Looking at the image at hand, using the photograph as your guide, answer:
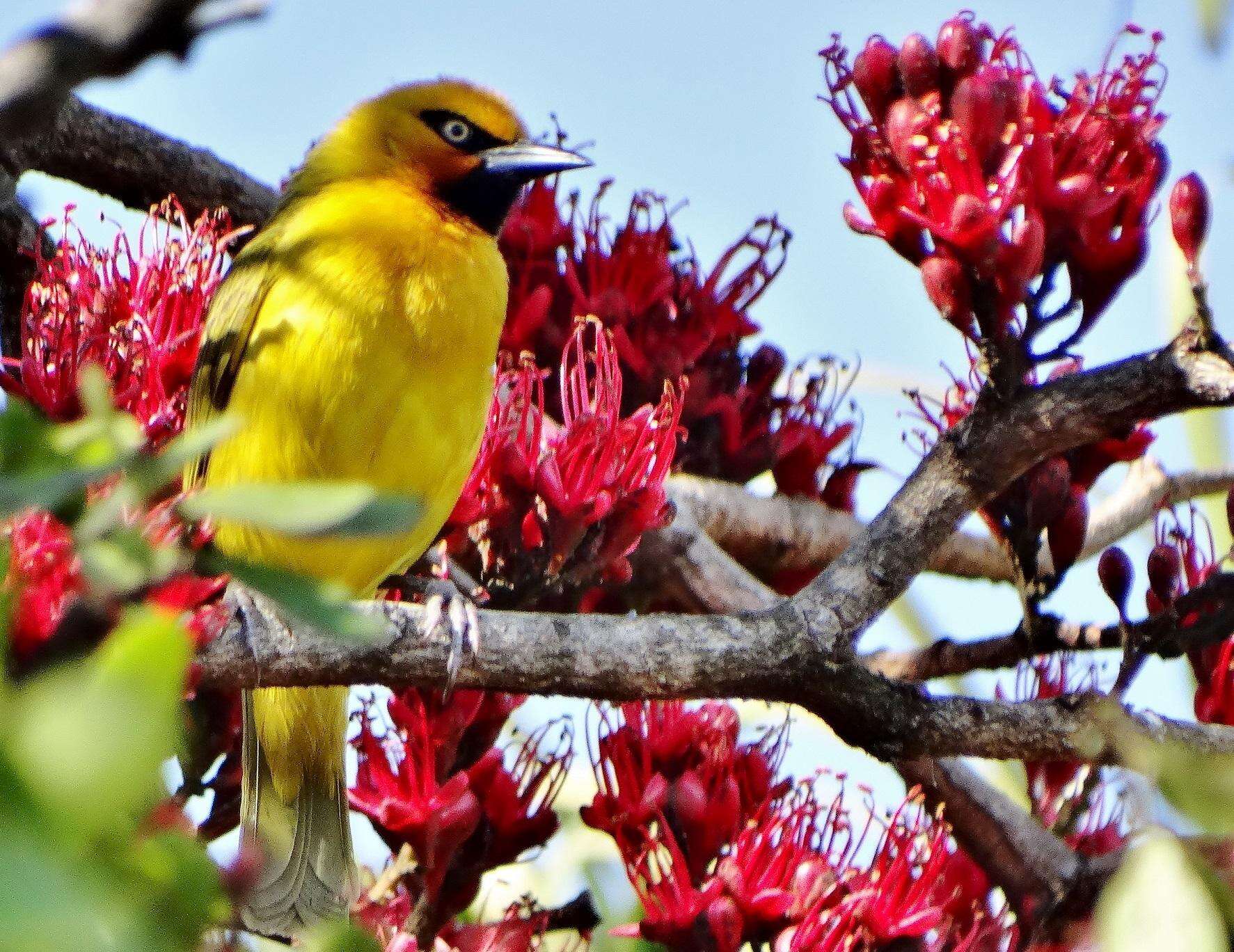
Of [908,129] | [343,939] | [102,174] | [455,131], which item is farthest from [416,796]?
[343,939]

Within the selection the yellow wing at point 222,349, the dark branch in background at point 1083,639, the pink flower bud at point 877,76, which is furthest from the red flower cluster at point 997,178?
the yellow wing at point 222,349

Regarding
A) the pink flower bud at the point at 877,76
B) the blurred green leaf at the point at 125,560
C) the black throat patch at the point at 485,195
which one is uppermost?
the pink flower bud at the point at 877,76

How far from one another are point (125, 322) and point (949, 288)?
5.69 feet

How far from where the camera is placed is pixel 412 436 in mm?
3213

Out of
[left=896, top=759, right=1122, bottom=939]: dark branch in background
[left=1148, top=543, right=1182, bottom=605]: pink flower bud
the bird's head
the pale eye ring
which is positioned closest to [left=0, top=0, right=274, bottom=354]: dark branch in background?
the bird's head

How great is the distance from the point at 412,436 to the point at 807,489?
1.29 m

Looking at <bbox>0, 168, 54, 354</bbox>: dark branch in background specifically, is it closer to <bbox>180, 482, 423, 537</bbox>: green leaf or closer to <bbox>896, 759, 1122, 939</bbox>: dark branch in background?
<bbox>896, 759, 1122, 939</bbox>: dark branch in background

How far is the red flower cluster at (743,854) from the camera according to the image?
2734 millimetres

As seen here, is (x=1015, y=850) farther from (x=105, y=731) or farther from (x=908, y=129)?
(x=105, y=731)

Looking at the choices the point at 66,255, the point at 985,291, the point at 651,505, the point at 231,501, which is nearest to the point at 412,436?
the point at 651,505

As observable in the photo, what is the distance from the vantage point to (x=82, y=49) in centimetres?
79

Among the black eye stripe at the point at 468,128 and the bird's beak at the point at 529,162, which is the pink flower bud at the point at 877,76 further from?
the black eye stripe at the point at 468,128

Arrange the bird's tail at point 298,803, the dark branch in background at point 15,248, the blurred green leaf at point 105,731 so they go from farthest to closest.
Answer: the dark branch in background at point 15,248 → the bird's tail at point 298,803 → the blurred green leaf at point 105,731

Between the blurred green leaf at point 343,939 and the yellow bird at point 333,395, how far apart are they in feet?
7.48
